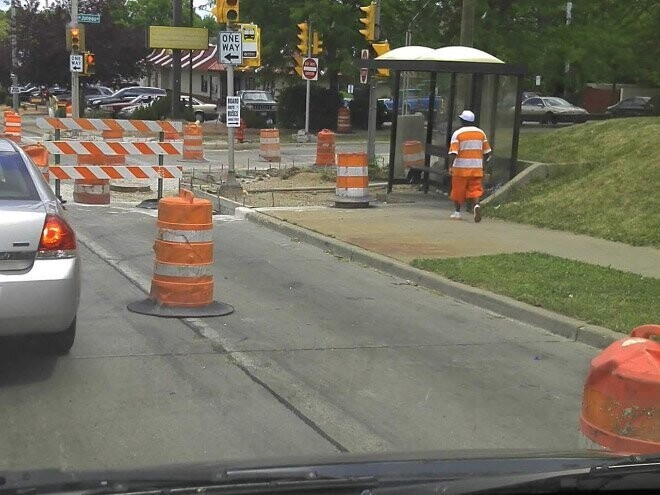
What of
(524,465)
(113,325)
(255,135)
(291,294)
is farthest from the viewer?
(255,135)

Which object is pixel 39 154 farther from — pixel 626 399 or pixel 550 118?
pixel 550 118

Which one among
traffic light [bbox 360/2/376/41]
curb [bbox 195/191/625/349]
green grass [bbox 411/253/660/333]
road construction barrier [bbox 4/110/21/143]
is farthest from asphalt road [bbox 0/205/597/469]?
road construction barrier [bbox 4/110/21/143]

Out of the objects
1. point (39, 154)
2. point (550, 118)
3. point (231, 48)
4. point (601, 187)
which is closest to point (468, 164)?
point (601, 187)

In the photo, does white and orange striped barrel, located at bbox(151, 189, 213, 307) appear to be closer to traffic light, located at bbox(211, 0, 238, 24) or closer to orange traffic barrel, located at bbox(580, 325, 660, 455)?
orange traffic barrel, located at bbox(580, 325, 660, 455)

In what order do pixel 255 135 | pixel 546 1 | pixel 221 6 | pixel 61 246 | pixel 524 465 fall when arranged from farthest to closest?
pixel 255 135
pixel 546 1
pixel 221 6
pixel 61 246
pixel 524 465

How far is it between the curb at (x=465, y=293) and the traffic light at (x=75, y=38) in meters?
19.0

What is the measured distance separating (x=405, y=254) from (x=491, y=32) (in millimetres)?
22766

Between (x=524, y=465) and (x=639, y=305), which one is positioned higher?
(x=524, y=465)

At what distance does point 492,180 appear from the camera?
1812 cm

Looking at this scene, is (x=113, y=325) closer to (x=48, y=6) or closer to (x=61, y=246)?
(x=61, y=246)

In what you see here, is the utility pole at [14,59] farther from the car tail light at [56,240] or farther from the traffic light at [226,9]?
the car tail light at [56,240]

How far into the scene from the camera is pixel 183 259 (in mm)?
8844

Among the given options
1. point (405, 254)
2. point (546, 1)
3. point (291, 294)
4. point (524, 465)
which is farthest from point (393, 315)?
point (546, 1)

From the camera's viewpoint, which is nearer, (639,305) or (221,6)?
(639,305)
